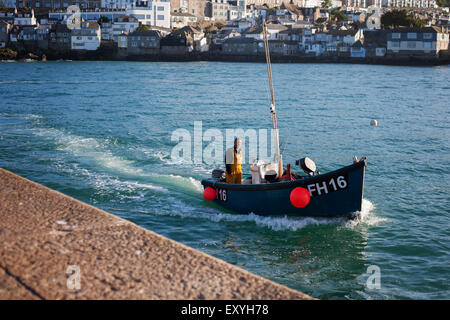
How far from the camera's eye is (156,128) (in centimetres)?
2638

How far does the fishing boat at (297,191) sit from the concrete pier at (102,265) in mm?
5425

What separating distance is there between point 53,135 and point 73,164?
6447 millimetres

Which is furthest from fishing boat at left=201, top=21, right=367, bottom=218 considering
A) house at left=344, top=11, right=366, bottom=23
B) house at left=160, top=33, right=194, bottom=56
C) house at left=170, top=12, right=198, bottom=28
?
house at left=344, top=11, right=366, bottom=23

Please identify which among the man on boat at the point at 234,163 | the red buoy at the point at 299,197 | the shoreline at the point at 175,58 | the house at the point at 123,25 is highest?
the house at the point at 123,25

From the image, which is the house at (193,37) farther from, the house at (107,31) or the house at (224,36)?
the house at (107,31)

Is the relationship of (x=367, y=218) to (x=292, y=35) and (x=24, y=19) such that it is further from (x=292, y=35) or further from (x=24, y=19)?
(x=24, y=19)

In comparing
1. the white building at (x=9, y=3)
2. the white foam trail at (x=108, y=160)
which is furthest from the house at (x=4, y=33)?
the white foam trail at (x=108, y=160)

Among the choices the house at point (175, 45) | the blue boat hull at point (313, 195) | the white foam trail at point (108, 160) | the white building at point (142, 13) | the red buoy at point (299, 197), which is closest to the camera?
the blue boat hull at point (313, 195)

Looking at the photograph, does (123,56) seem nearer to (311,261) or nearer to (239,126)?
(239,126)

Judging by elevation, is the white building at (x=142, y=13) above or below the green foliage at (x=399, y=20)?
above

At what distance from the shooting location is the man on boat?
40.8 feet

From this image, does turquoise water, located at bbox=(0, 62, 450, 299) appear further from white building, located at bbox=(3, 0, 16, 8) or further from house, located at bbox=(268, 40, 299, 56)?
white building, located at bbox=(3, 0, 16, 8)

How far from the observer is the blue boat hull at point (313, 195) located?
11398mm

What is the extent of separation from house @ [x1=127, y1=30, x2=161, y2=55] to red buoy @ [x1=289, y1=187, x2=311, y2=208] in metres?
94.1
